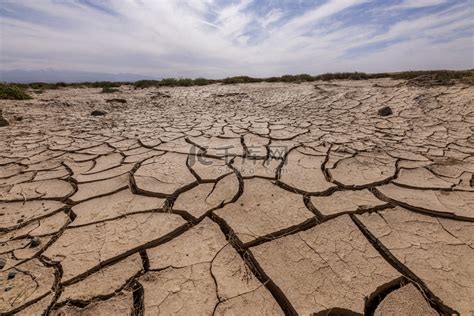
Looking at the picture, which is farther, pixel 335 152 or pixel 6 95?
pixel 6 95

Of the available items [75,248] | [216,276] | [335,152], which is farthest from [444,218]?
[75,248]

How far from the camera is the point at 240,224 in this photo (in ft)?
4.82

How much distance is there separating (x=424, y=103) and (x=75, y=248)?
18.9ft

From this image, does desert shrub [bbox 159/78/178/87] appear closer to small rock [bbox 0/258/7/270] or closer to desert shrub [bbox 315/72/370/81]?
desert shrub [bbox 315/72/370/81]

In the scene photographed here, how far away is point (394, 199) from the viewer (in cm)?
168

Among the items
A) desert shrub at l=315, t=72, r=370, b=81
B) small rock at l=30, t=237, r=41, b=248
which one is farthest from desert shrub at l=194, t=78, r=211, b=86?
small rock at l=30, t=237, r=41, b=248

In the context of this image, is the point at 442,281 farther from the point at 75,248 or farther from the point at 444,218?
the point at 75,248

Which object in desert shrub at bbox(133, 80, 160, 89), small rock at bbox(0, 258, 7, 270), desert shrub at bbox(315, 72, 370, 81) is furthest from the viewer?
desert shrub at bbox(133, 80, 160, 89)

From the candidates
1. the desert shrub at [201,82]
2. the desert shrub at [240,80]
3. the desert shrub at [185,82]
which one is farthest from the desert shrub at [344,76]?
the desert shrub at [185,82]

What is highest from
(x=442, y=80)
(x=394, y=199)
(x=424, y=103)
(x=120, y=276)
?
(x=442, y=80)

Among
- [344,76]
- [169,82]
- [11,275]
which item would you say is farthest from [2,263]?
[169,82]

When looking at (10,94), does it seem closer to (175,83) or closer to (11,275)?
(175,83)

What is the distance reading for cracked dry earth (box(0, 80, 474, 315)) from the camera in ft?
3.38

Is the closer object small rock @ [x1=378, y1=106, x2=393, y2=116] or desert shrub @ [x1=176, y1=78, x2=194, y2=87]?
small rock @ [x1=378, y1=106, x2=393, y2=116]
